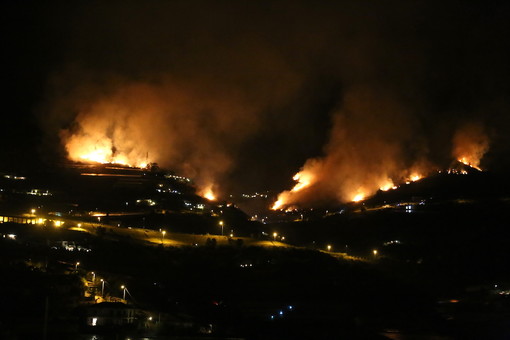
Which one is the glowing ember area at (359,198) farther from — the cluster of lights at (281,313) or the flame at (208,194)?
the cluster of lights at (281,313)

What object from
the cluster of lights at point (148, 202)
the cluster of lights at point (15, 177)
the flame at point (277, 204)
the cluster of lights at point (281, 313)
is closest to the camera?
the cluster of lights at point (281, 313)

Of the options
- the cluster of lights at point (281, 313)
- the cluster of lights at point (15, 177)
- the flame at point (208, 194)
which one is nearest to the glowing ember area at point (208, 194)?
the flame at point (208, 194)

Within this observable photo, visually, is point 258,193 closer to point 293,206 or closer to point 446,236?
point 293,206

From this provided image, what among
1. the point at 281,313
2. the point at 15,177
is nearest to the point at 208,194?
the point at 15,177

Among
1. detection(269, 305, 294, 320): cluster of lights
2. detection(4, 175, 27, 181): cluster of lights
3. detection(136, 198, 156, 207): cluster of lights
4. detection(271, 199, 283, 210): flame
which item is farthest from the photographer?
detection(271, 199, 283, 210): flame

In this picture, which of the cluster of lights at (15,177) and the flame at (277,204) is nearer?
the cluster of lights at (15,177)

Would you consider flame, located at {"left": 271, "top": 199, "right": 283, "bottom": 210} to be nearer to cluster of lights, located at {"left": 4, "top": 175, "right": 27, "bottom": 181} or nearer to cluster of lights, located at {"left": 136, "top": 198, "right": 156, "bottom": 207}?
cluster of lights, located at {"left": 136, "top": 198, "right": 156, "bottom": 207}

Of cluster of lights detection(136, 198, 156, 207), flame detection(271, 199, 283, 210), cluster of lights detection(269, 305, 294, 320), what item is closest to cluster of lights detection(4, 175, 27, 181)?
cluster of lights detection(136, 198, 156, 207)

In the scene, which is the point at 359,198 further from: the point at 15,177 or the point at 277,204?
the point at 15,177

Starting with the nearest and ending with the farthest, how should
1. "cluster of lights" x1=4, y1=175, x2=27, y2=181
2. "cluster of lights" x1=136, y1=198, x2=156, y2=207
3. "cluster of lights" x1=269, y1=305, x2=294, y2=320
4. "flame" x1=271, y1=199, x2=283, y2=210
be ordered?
"cluster of lights" x1=269, y1=305, x2=294, y2=320, "cluster of lights" x1=136, y1=198, x2=156, y2=207, "cluster of lights" x1=4, y1=175, x2=27, y2=181, "flame" x1=271, y1=199, x2=283, y2=210

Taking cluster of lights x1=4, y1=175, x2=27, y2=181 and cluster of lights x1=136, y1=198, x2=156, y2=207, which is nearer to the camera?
cluster of lights x1=136, y1=198, x2=156, y2=207

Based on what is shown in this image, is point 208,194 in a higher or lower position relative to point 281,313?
higher
